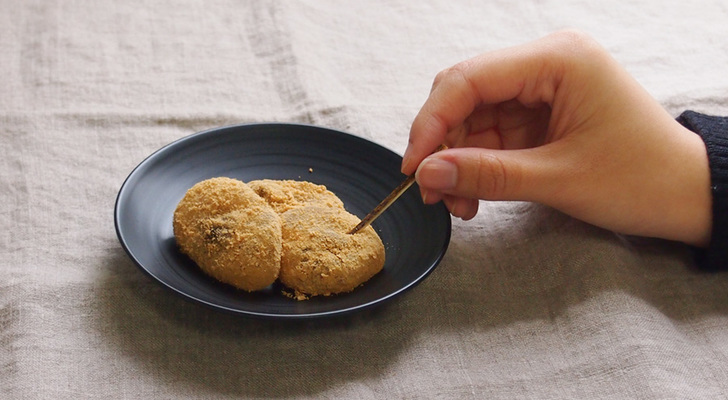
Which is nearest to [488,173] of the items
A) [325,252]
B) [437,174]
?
[437,174]

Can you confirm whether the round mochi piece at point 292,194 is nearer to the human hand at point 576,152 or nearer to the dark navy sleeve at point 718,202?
the human hand at point 576,152

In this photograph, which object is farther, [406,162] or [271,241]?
[406,162]

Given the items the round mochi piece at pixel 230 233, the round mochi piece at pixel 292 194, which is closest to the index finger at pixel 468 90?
the round mochi piece at pixel 292 194

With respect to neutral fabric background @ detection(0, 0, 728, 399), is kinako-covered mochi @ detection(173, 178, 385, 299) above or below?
above

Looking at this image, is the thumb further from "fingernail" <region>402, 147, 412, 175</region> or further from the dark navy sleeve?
the dark navy sleeve

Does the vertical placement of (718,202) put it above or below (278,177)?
above

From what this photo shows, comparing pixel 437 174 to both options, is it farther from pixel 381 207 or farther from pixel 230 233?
pixel 230 233

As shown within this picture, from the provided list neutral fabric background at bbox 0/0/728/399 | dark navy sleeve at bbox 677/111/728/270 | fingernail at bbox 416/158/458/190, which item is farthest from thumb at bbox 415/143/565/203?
dark navy sleeve at bbox 677/111/728/270
